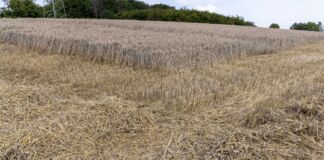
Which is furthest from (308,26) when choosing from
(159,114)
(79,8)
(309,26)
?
(159,114)

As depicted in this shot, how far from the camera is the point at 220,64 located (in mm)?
6930

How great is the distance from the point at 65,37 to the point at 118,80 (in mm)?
3657

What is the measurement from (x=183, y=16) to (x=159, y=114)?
2622 cm

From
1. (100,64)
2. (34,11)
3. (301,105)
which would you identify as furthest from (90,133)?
(34,11)

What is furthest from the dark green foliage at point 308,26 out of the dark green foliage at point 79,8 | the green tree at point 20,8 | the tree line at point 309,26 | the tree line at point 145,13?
the green tree at point 20,8

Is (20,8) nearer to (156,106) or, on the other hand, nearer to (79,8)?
(79,8)

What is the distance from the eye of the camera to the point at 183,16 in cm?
2961

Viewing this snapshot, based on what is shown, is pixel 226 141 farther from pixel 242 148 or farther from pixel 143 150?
pixel 143 150

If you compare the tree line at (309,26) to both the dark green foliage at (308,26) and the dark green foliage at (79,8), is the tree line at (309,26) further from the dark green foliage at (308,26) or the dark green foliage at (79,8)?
the dark green foliage at (79,8)

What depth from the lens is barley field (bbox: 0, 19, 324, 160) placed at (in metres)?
3.25

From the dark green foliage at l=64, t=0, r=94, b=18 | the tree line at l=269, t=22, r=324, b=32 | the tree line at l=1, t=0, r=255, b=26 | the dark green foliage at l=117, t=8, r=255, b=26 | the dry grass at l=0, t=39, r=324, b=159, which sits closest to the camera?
the dry grass at l=0, t=39, r=324, b=159

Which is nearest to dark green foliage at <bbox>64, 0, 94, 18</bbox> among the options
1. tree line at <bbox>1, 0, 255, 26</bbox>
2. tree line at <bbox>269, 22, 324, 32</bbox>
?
tree line at <bbox>1, 0, 255, 26</bbox>

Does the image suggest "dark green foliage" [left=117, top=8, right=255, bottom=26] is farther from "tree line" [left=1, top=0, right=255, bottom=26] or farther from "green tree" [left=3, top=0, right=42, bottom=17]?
"green tree" [left=3, top=0, right=42, bottom=17]

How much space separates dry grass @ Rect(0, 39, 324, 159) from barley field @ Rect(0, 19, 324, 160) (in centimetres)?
1
